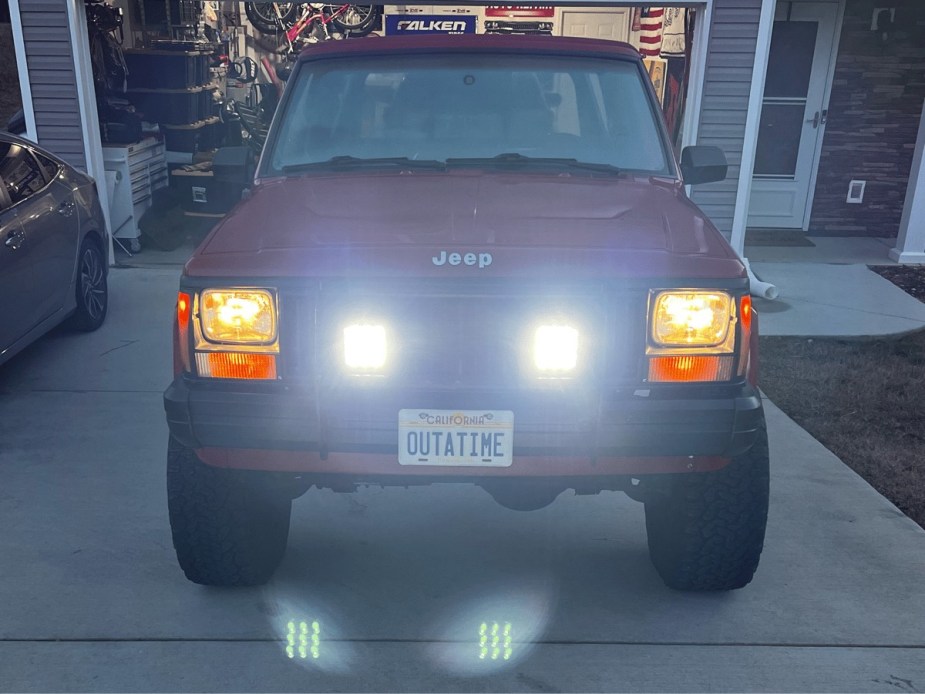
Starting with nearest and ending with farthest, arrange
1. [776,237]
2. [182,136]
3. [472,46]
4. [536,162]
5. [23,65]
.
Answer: [536,162] → [472,46] → [23,65] → [776,237] → [182,136]

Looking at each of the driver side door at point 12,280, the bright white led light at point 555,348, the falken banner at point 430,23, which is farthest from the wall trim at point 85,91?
the falken banner at point 430,23

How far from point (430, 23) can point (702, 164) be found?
37.6 ft

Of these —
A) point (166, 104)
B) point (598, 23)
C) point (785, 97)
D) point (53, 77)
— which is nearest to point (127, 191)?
point (53, 77)

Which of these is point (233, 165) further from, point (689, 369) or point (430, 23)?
point (430, 23)

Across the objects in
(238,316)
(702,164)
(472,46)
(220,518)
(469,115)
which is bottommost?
(220,518)

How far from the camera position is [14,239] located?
5309 mm

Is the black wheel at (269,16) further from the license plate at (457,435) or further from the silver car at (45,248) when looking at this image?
the license plate at (457,435)

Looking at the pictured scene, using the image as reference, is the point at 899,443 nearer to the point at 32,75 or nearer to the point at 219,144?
the point at 32,75

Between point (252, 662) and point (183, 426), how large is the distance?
885mm

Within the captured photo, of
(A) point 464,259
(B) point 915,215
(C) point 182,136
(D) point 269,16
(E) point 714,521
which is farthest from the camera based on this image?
(D) point 269,16

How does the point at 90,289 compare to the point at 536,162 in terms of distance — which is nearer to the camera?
the point at 536,162

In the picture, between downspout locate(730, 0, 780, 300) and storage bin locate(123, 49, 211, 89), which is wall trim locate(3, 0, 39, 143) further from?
downspout locate(730, 0, 780, 300)

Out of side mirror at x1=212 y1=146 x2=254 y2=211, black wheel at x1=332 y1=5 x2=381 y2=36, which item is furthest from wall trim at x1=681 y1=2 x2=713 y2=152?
black wheel at x1=332 y1=5 x2=381 y2=36

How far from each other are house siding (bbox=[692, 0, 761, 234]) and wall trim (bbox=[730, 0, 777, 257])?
0.04 meters
